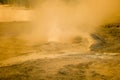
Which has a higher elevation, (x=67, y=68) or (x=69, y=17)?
(x=67, y=68)

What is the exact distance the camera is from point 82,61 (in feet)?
24.1

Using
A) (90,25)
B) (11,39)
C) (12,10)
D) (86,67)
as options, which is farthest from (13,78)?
(12,10)

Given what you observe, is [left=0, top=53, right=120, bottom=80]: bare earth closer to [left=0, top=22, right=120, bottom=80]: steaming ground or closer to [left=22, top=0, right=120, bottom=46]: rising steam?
[left=0, top=22, right=120, bottom=80]: steaming ground

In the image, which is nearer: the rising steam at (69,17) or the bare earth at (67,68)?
the bare earth at (67,68)

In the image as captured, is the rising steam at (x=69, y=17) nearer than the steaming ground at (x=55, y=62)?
No

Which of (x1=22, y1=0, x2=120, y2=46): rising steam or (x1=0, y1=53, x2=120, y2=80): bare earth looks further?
(x1=22, y1=0, x2=120, y2=46): rising steam

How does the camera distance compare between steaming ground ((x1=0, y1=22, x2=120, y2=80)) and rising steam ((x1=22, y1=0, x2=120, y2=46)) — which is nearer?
steaming ground ((x1=0, y1=22, x2=120, y2=80))

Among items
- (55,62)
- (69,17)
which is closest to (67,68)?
(55,62)

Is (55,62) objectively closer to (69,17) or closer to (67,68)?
(67,68)

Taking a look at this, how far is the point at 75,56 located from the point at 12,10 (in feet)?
25.6

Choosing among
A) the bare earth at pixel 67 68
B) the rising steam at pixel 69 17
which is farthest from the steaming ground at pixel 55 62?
the rising steam at pixel 69 17

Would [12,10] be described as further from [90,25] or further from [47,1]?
[90,25]

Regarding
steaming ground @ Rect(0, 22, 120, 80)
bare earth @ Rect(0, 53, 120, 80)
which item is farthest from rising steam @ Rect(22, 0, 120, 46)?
bare earth @ Rect(0, 53, 120, 80)

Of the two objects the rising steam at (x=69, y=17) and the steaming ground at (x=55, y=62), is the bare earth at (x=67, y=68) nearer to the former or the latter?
the steaming ground at (x=55, y=62)
